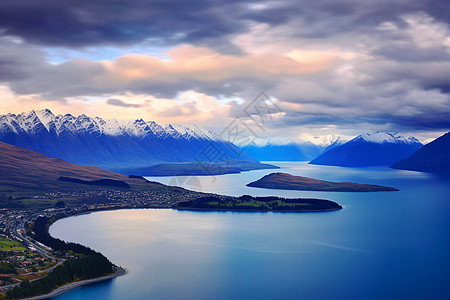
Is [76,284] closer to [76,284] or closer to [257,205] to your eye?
[76,284]

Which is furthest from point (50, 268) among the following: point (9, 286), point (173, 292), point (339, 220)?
point (339, 220)

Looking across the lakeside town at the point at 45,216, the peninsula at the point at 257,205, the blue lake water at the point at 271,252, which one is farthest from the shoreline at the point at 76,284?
the peninsula at the point at 257,205

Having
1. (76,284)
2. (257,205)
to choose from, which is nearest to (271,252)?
(76,284)

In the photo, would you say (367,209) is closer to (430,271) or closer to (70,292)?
(430,271)

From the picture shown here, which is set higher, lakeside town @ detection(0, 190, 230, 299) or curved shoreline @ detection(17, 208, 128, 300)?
lakeside town @ detection(0, 190, 230, 299)

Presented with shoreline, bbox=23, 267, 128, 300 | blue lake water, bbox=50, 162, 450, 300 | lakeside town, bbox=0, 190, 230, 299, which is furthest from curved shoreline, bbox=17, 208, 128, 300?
lakeside town, bbox=0, 190, 230, 299

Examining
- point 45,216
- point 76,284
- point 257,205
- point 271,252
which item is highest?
point 257,205

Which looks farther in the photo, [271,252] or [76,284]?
[271,252]

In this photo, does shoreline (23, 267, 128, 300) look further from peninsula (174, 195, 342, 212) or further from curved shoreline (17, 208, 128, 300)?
peninsula (174, 195, 342, 212)

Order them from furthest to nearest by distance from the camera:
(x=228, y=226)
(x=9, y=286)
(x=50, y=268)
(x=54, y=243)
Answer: (x=228, y=226)
(x=54, y=243)
(x=50, y=268)
(x=9, y=286)
